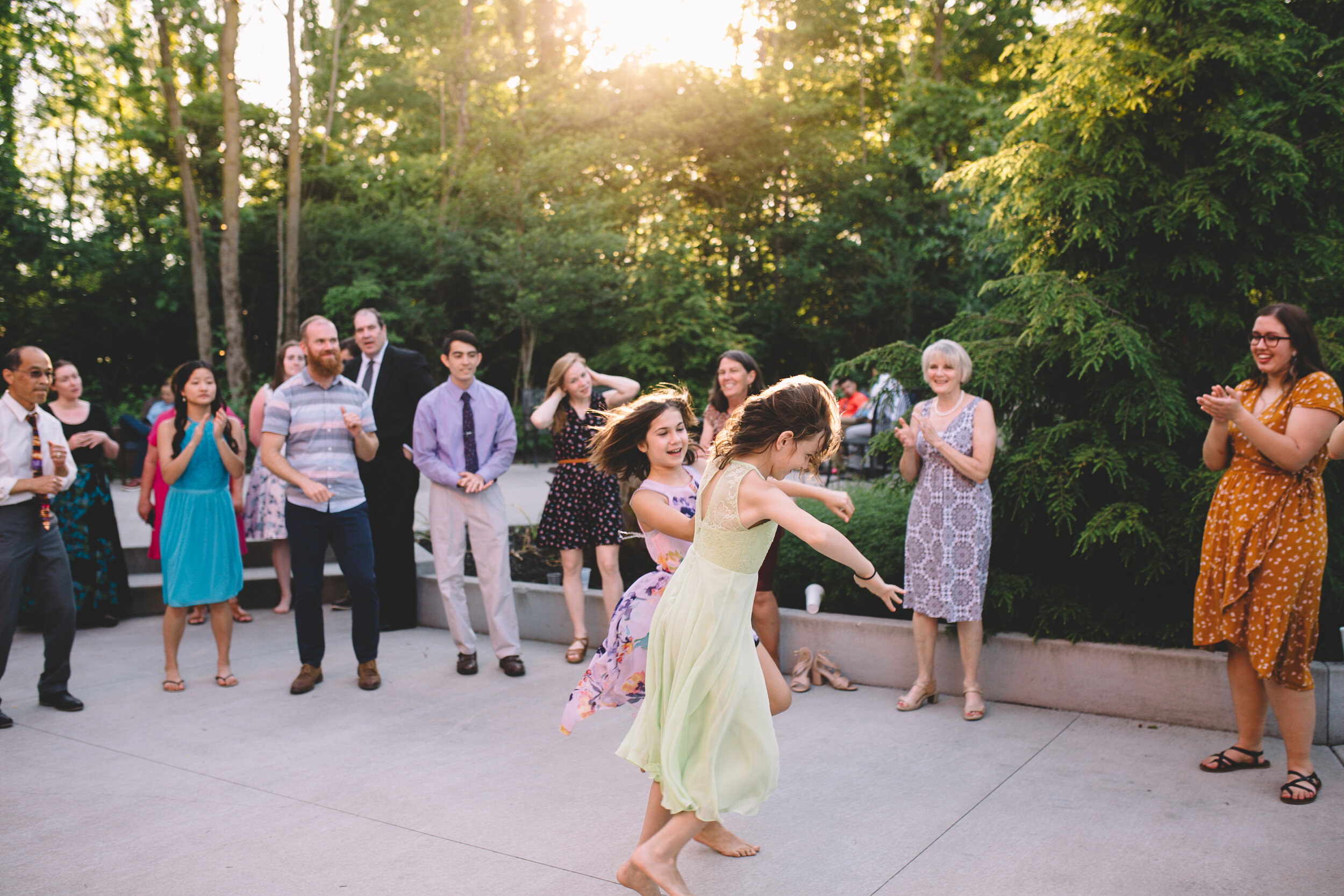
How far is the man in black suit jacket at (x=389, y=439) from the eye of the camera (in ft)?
21.7

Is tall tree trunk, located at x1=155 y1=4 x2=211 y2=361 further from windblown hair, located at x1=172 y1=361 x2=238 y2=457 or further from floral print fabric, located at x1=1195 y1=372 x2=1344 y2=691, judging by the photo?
floral print fabric, located at x1=1195 y1=372 x2=1344 y2=691

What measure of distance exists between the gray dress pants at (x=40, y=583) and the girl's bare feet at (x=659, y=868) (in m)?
3.77

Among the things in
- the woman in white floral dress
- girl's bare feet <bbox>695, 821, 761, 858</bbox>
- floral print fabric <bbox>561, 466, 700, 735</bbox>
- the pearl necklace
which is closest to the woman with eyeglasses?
the pearl necklace

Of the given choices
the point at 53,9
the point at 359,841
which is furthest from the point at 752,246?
the point at 359,841

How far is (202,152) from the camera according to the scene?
2022cm

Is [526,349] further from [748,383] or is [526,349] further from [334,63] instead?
[748,383]

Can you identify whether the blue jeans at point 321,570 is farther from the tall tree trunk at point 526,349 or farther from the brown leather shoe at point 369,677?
the tall tree trunk at point 526,349

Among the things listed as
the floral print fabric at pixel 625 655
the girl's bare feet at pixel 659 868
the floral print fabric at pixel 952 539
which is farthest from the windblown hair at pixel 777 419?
the floral print fabric at pixel 952 539

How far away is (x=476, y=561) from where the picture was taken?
5801 millimetres

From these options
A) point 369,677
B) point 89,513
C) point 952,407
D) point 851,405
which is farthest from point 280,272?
point 952,407

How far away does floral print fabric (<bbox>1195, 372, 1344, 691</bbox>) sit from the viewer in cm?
364

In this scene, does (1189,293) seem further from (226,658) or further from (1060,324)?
(226,658)

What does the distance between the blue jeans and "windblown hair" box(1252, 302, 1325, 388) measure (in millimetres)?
4548

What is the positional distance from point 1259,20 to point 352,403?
5.28 m
